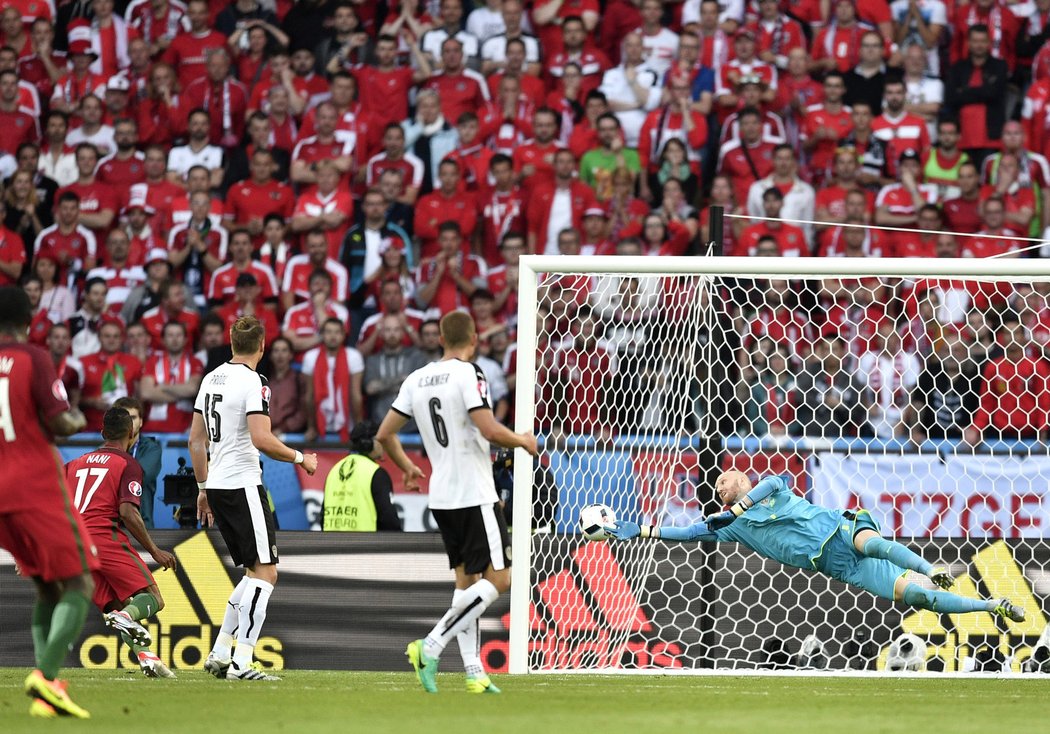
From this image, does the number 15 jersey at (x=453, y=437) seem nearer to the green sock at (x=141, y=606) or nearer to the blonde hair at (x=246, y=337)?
the blonde hair at (x=246, y=337)

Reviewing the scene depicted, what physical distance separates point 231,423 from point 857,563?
155 inches

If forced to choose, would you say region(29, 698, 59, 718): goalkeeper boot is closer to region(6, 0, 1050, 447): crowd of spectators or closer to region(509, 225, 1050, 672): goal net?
region(509, 225, 1050, 672): goal net

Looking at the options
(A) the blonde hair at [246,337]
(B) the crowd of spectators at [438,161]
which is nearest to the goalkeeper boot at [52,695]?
(A) the blonde hair at [246,337]

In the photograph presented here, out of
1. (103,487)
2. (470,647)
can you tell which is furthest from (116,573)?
(470,647)

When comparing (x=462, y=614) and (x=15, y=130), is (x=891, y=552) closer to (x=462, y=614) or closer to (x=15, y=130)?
(x=462, y=614)

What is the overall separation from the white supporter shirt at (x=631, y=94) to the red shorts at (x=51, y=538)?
1006cm

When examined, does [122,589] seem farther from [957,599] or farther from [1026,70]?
[1026,70]

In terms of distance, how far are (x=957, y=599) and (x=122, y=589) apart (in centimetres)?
514

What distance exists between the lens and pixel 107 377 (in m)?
15.4

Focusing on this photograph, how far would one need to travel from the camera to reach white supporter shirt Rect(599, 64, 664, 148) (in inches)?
648

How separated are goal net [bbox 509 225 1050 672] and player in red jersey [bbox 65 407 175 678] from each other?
91.5 inches

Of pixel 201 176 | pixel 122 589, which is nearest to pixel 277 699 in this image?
pixel 122 589

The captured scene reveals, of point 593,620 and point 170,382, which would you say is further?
point 170,382

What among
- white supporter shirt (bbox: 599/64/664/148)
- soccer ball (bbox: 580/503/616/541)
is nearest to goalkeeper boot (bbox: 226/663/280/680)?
soccer ball (bbox: 580/503/616/541)
